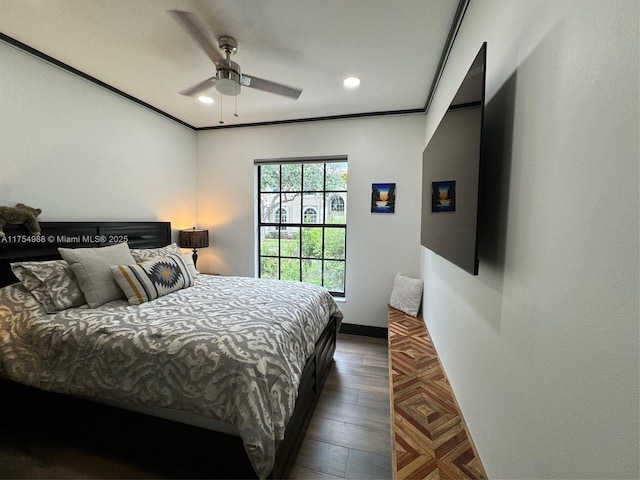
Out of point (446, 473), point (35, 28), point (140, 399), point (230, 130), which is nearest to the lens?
point (446, 473)

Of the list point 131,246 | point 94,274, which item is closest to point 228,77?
point 94,274

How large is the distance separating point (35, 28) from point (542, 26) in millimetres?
2996

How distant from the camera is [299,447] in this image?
1.66m

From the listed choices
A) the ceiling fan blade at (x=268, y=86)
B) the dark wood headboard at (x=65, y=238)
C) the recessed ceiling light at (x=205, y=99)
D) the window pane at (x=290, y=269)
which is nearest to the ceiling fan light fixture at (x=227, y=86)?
the ceiling fan blade at (x=268, y=86)

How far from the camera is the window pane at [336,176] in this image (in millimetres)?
3430

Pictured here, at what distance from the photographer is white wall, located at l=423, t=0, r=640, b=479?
514 millimetres

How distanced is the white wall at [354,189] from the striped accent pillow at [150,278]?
4.56 feet

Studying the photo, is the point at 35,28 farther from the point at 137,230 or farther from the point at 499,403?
the point at 499,403

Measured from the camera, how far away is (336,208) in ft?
11.5

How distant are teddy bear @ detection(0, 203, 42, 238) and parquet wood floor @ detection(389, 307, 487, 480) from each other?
9.44 feet

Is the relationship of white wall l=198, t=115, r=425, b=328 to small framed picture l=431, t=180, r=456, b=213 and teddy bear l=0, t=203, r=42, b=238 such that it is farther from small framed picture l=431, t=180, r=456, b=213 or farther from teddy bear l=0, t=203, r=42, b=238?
teddy bear l=0, t=203, r=42, b=238

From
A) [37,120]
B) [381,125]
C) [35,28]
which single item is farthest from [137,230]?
[381,125]

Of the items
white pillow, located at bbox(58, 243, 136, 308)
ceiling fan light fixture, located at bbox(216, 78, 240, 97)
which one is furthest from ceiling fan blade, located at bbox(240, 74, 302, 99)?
white pillow, located at bbox(58, 243, 136, 308)

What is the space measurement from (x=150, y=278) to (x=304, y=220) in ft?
6.59
